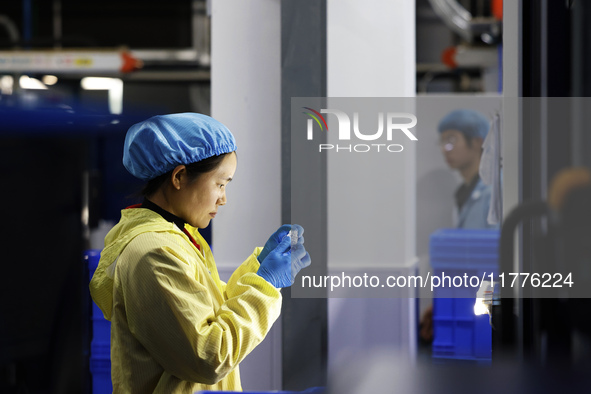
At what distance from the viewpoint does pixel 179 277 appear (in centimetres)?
123

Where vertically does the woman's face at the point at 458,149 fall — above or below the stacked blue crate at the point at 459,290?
above

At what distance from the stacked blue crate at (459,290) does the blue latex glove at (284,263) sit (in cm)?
33

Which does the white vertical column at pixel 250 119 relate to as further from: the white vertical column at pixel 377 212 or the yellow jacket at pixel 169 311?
the yellow jacket at pixel 169 311

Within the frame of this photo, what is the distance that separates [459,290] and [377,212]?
0.29 m

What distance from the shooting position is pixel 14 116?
2.42 m

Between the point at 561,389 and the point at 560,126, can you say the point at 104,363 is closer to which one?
the point at 560,126

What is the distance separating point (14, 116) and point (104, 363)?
106 cm

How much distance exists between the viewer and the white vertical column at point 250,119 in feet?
7.28

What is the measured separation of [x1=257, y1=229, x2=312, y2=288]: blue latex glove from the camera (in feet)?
4.75

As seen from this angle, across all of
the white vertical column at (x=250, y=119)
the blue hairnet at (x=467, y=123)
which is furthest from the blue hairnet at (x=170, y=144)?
the white vertical column at (x=250, y=119)

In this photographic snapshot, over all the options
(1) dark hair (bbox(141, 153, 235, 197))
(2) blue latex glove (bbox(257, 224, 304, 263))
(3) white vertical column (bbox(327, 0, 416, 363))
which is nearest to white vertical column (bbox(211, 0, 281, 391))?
(3) white vertical column (bbox(327, 0, 416, 363))

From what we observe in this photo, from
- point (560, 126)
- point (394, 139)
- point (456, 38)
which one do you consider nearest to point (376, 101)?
point (394, 139)

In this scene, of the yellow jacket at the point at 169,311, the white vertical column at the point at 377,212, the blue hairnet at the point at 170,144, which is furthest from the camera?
the white vertical column at the point at 377,212

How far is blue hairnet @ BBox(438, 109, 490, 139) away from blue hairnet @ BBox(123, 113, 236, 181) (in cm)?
53
